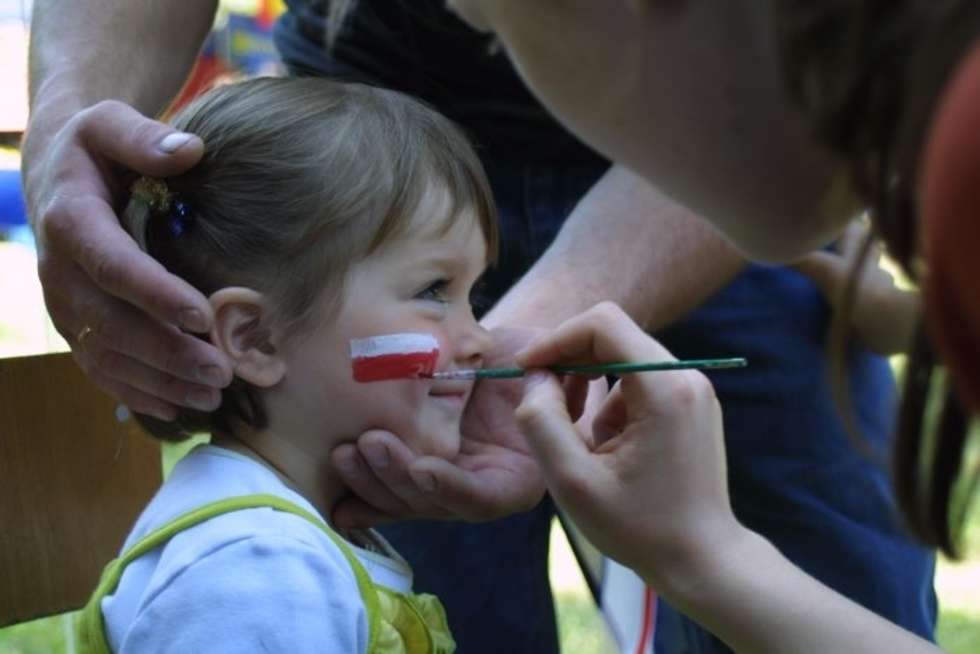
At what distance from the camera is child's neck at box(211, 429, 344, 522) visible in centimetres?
141

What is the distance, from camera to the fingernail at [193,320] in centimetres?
129

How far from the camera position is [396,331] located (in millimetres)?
1391

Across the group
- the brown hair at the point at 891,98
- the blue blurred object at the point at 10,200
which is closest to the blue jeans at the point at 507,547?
the brown hair at the point at 891,98

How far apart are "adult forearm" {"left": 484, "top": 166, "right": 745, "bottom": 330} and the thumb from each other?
0.34 metres

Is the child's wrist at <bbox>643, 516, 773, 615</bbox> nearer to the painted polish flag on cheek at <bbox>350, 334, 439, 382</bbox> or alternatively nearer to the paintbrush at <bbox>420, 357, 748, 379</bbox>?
the paintbrush at <bbox>420, 357, 748, 379</bbox>

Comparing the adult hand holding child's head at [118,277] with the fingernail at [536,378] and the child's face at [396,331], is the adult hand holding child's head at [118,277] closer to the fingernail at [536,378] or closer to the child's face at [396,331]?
the child's face at [396,331]

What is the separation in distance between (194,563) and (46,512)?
1.32 feet

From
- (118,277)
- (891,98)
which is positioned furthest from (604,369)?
(891,98)

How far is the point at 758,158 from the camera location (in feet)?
2.77

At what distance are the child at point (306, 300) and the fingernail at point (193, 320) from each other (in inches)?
2.5

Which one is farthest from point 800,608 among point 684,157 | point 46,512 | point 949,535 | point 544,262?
point 46,512

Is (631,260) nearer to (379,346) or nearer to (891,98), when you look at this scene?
(379,346)

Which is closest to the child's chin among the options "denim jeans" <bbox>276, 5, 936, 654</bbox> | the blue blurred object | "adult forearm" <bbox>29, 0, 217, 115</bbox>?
"denim jeans" <bbox>276, 5, 936, 654</bbox>

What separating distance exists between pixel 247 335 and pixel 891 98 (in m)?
0.79
